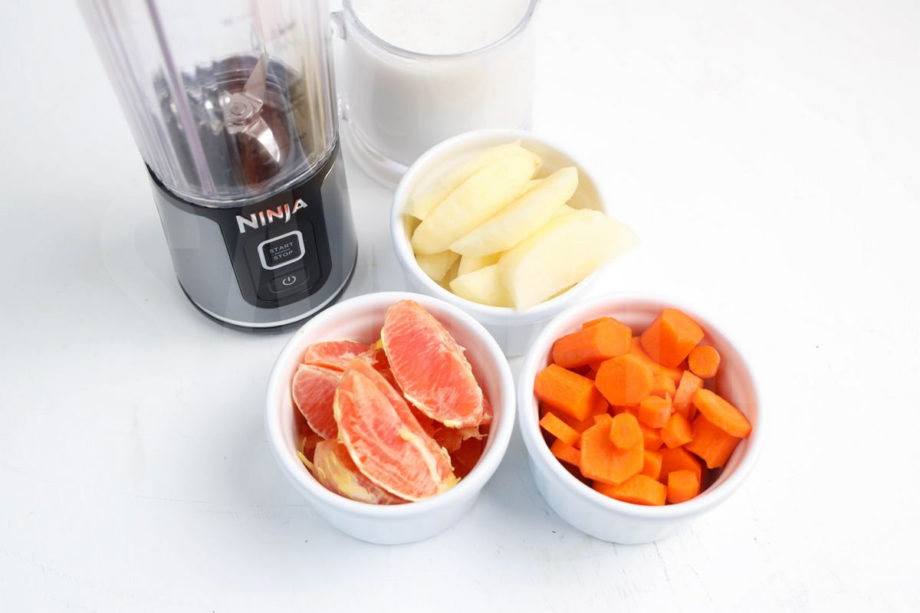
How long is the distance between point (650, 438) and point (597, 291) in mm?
276

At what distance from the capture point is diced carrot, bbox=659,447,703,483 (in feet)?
A: 2.74

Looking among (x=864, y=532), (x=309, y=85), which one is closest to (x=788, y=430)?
(x=864, y=532)

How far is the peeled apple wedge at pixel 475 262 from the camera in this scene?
93 centimetres

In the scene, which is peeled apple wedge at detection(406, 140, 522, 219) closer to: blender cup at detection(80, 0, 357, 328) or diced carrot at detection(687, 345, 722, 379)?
blender cup at detection(80, 0, 357, 328)

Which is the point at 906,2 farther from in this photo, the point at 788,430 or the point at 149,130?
the point at 149,130

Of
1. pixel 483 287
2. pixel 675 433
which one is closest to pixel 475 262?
pixel 483 287

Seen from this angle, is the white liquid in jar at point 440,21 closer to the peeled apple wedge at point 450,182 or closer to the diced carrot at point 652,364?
the peeled apple wedge at point 450,182

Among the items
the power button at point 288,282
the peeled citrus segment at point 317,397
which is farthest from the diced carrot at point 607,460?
the power button at point 288,282

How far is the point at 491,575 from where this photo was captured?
0.87 meters

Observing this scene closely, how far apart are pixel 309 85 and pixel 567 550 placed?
49 centimetres

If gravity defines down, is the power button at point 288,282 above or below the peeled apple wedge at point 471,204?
below

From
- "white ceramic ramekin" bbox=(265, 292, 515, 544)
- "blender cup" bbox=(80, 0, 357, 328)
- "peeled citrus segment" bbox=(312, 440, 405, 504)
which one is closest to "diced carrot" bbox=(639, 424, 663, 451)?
"white ceramic ramekin" bbox=(265, 292, 515, 544)

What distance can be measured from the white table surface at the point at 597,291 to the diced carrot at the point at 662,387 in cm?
8

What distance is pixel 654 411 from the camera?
2.67ft
